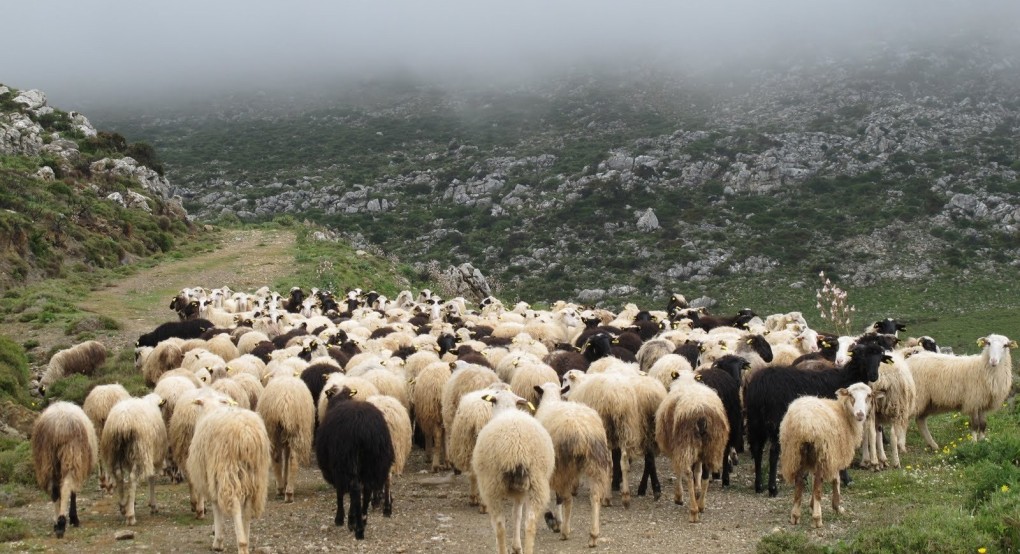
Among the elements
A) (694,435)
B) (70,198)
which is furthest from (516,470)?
(70,198)

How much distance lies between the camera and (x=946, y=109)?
7994 centimetres

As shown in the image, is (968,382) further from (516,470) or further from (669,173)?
(669,173)

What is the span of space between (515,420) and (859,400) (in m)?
4.87

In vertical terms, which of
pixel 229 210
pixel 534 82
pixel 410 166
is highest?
pixel 534 82

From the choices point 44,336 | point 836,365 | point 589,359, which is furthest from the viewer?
point 44,336

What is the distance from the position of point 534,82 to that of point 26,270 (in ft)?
300

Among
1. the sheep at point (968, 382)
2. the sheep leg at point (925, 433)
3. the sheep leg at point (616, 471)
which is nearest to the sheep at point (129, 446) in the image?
the sheep leg at point (616, 471)

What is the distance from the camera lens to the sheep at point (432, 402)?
14461 millimetres

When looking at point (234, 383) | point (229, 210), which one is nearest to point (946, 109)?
point (229, 210)

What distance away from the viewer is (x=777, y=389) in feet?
41.2

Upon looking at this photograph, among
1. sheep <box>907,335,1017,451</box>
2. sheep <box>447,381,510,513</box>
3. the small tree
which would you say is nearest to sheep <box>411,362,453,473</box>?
sheep <box>447,381,510,513</box>

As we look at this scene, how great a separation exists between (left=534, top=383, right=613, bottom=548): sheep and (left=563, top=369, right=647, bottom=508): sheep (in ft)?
4.07

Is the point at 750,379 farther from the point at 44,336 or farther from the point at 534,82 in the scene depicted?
the point at 534,82

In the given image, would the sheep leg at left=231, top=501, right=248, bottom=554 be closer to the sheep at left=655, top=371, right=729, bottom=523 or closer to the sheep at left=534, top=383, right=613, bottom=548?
the sheep at left=534, top=383, right=613, bottom=548
